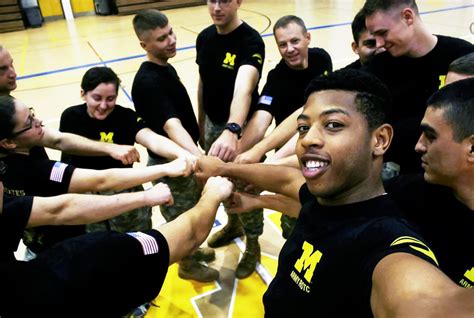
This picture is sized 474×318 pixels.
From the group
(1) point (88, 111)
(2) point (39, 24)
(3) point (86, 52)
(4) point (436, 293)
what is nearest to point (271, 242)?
(1) point (88, 111)

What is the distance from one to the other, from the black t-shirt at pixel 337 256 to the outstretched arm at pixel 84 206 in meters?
1.25

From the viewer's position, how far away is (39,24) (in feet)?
59.4

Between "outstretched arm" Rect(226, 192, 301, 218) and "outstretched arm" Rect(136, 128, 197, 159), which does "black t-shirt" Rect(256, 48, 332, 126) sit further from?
"outstretched arm" Rect(226, 192, 301, 218)

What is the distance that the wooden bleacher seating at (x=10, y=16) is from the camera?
57.4ft

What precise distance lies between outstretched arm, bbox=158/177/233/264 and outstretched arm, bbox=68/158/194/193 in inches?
12.8

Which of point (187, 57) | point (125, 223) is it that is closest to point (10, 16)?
point (187, 57)

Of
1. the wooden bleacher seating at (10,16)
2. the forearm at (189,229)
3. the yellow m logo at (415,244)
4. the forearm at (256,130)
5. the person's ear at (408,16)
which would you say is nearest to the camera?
the yellow m logo at (415,244)

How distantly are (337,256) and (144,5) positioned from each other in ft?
67.9

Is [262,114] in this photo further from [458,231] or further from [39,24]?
[39,24]

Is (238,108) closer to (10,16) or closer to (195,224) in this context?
(195,224)

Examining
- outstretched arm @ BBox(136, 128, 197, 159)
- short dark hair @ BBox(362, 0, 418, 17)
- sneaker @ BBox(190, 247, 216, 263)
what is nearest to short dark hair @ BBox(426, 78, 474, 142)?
short dark hair @ BBox(362, 0, 418, 17)

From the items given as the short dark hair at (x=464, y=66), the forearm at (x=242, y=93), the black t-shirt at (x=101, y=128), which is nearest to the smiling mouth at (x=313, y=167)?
the short dark hair at (x=464, y=66)

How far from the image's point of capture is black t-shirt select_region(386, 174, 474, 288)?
1728mm

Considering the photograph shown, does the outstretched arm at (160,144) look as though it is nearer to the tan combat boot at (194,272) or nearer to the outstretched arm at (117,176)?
the outstretched arm at (117,176)
